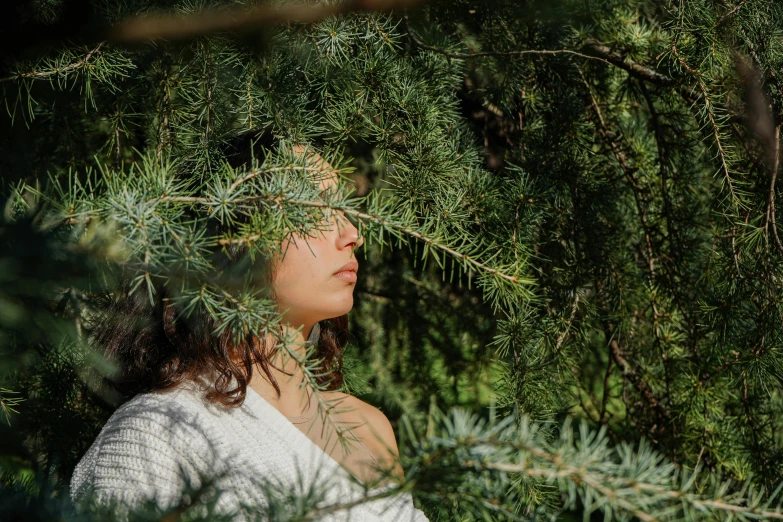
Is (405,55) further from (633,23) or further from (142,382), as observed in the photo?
(142,382)

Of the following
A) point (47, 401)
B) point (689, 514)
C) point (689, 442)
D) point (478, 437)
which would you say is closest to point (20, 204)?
point (478, 437)

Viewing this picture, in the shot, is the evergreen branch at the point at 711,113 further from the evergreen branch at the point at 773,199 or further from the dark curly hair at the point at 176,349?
the dark curly hair at the point at 176,349

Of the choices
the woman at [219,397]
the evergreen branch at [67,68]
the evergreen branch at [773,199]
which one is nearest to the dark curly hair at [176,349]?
the woman at [219,397]

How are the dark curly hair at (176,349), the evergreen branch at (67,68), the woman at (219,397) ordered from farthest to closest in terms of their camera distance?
1. the dark curly hair at (176,349)
2. the woman at (219,397)
3. the evergreen branch at (67,68)

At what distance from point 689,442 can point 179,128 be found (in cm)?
106

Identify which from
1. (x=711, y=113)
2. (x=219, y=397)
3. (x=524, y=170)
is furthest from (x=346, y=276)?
(x=711, y=113)

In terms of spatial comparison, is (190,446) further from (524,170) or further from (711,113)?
(711,113)

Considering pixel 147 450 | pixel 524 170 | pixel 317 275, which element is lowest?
pixel 147 450

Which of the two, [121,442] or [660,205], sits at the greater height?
[660,205]

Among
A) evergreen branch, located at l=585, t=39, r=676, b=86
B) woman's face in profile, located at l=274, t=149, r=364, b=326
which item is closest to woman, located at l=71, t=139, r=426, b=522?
woman's face in profile, located at l=274, t=149, r=364, b=326

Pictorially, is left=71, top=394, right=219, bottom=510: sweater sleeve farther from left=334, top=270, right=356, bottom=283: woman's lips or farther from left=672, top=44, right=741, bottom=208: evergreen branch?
left=672, top=44, right=741, bottom=208: evergreen branch

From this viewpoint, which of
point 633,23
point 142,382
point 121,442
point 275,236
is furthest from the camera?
point 633,23

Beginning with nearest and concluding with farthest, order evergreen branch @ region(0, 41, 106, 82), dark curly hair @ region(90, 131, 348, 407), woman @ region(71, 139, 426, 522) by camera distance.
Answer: evergreen branch @ region(0, 41, 106, 82) < woman @ region(71, 139, 426, 522) < dark curly hair @ region(90, 131, 348, 407)

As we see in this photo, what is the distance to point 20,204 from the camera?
1.66 feet
